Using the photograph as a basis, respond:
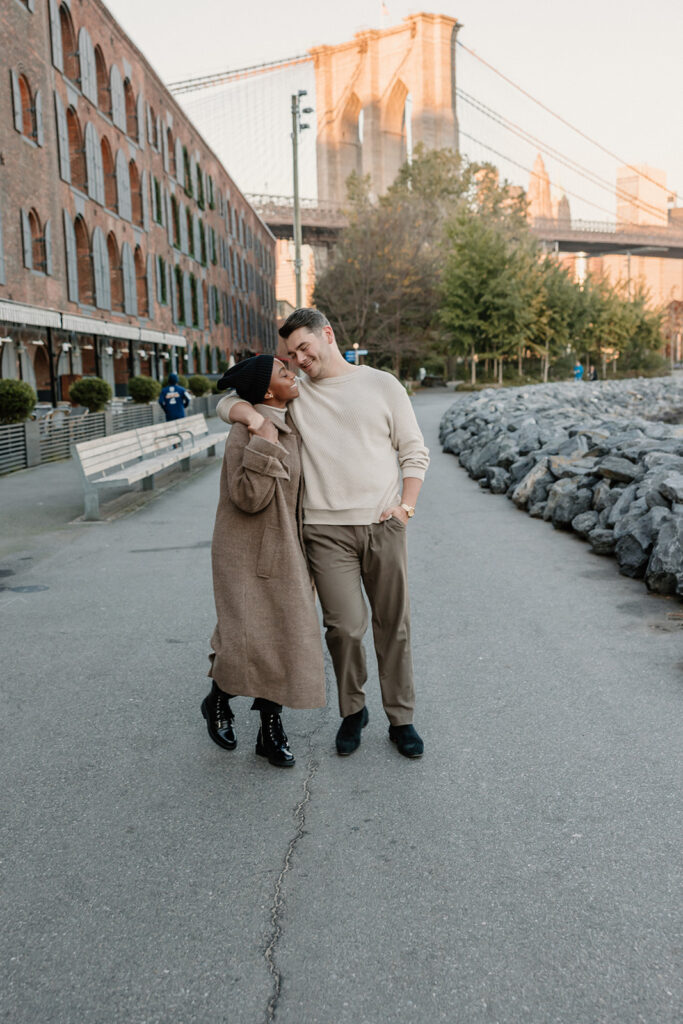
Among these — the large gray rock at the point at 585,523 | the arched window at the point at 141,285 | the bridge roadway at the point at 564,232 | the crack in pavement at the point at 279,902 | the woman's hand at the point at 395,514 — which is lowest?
the crack in pavement at the point at 279,902

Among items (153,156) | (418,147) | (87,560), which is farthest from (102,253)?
(418,147)

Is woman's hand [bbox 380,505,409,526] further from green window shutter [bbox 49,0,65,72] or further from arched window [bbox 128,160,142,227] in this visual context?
arched window [bbox 128,160,142,227]

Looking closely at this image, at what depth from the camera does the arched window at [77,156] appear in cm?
2928

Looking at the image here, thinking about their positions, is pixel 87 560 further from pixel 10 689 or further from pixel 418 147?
pixel 418 147

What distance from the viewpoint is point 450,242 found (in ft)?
188

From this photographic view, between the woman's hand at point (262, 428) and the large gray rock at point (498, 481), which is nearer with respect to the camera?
the woman's hand at point (262, 428)

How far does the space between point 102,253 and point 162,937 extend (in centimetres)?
3105

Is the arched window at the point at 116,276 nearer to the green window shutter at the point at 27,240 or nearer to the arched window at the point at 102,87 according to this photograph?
the arched window at the point at 102,87

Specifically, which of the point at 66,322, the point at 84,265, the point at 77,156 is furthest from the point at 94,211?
the point at 66,322

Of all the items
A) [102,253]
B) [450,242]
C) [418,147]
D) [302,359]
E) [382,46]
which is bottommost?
[302,359]

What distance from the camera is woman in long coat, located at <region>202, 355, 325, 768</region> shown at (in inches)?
141

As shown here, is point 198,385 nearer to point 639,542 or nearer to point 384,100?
point 639,542

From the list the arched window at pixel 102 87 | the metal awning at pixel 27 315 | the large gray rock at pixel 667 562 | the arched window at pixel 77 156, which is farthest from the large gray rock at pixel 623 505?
the arched window at pixel 102 87

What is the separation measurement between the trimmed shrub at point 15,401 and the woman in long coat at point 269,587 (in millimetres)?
12732
